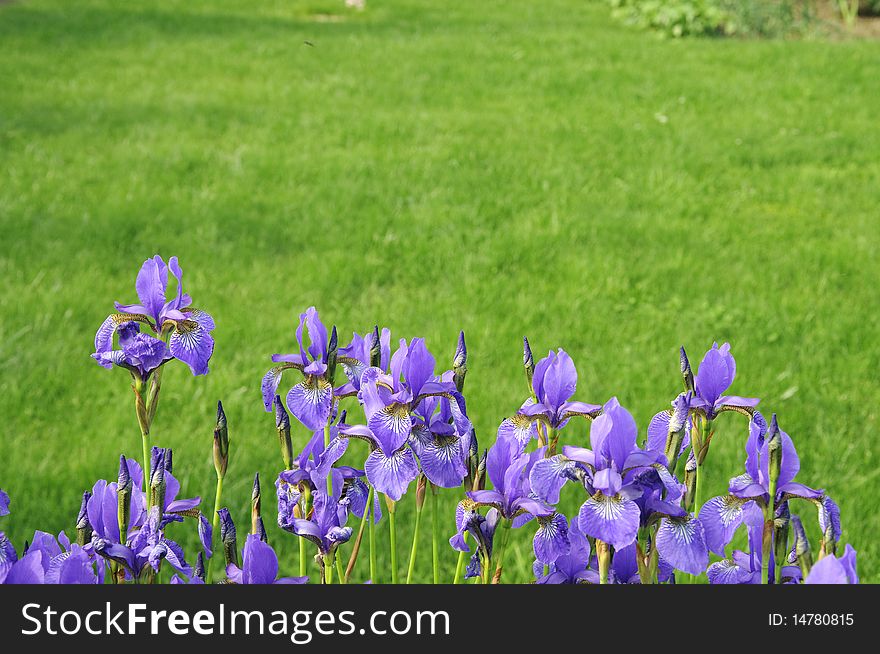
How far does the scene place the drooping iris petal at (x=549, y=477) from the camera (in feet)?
3.63

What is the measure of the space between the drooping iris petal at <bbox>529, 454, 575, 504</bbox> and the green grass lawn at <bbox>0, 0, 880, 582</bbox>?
143 centimetres

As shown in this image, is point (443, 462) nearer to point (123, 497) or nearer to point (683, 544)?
point (683, 544)

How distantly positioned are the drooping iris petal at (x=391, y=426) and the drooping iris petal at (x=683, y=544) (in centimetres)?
33

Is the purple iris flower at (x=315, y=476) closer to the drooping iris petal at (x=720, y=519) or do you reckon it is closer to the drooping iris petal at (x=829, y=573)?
the drooping iris petal at (x=720, y=519)

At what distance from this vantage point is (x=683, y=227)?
4.59m

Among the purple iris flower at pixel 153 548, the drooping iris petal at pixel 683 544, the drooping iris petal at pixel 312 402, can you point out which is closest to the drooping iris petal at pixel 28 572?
the purple iris flower at pixel 153 548

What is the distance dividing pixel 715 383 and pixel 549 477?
295mm

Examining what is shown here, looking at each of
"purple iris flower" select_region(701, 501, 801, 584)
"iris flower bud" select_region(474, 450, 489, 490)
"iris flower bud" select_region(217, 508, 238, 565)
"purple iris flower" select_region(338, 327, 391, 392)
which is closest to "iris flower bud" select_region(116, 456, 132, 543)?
"iris flower bud" select_region(217, 508, 238, 565)

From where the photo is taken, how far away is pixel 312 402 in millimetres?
1348

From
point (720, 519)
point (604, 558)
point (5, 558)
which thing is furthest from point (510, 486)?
point (5, 558)

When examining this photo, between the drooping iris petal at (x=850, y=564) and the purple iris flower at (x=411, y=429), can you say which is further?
the purple iris flower at (x=411, y=429)

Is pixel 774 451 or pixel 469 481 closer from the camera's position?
pixel 774 451

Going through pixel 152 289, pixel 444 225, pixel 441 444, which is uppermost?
pixel 444 225

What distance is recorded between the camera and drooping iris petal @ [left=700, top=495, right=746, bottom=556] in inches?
45.2
